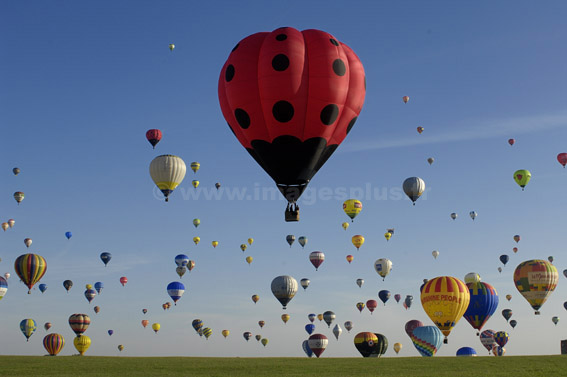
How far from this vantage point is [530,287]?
58438 millimetres

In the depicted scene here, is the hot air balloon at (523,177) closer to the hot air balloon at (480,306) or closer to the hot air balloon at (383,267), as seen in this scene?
the hot air balloon at (480,306)

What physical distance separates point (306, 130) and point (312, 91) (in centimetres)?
152

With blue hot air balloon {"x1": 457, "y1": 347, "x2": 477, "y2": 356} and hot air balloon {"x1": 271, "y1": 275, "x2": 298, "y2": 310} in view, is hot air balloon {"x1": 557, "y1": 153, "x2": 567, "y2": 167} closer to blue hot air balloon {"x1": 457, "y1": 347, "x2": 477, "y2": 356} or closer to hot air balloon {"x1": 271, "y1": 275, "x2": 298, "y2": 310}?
blue hot air balloon {"x1": 457, "y1": 347, "x2": 477, "y2": 356}

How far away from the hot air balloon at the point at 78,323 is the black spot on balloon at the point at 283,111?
45967 mm

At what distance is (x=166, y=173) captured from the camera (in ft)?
172

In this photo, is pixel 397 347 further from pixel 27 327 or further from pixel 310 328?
pixel 27 327

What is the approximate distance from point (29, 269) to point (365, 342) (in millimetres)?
31425

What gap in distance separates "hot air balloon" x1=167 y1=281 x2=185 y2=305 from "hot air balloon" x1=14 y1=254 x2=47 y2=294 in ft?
41.6

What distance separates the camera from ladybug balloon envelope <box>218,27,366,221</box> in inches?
1025

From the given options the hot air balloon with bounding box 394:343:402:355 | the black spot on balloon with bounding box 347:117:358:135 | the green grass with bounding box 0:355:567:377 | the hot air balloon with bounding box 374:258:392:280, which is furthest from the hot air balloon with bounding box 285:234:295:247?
the black spot on balloon with bounding box 347:117:358:135

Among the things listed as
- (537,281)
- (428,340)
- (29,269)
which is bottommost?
(428,340)

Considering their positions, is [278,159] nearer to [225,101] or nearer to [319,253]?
[225,101]

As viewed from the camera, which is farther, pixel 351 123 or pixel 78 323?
pixel 78 323

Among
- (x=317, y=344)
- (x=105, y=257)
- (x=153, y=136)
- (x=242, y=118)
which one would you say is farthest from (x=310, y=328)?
(x=242, y=118)
